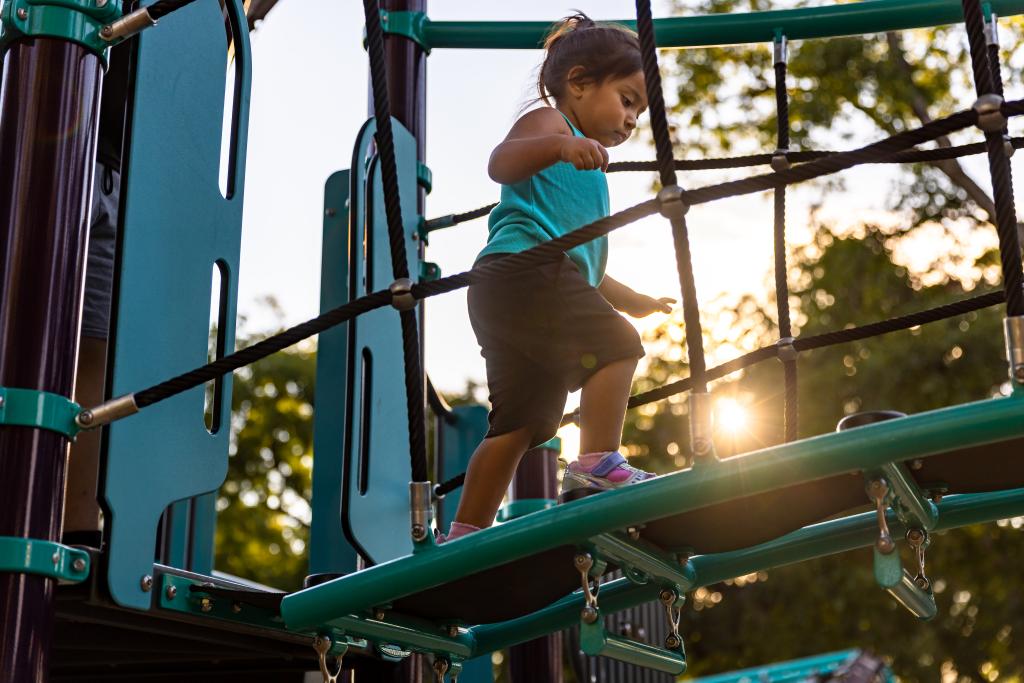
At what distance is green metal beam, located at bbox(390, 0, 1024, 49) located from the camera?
286cm

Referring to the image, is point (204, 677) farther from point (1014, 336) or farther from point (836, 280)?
point (836, 280)

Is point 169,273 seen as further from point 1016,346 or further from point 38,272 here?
point 1016,346

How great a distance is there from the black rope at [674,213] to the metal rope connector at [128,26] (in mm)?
840

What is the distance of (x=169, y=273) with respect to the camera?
84.5 inches

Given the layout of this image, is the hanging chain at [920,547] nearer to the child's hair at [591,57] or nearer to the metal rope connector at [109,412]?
the child's hair at [591,57]

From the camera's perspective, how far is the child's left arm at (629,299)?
254 cm

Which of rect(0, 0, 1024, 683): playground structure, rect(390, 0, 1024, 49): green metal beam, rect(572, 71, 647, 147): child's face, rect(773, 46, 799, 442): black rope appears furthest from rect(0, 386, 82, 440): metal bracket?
rect(390, 0, 1024, 49): green metal beam

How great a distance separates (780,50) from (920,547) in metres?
1.27

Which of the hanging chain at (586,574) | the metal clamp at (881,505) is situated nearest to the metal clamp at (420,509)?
the hanging chain at (586,574)

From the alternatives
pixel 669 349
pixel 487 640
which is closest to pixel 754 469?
pixel 487 640

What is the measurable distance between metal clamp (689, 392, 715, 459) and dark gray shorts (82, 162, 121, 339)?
4.00 feet

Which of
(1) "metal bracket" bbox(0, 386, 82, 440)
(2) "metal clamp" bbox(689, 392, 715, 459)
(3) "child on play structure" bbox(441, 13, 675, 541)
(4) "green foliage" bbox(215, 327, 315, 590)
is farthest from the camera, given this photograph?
(4) "green foliage" bbox(215, 327, 315, 590)

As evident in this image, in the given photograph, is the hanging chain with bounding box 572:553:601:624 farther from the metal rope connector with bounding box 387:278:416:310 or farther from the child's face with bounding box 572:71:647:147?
the child's face with bounding box 572:71:647:147

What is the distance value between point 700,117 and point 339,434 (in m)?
9.65
